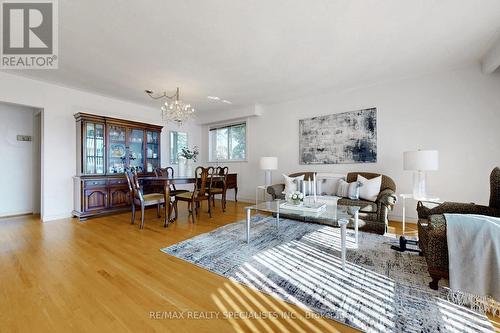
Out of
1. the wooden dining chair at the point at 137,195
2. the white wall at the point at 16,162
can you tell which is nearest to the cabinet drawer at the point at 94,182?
the wooden dining chair at the point at 137,195

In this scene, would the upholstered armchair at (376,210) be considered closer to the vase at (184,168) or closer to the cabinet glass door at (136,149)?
the vase at (184,168)

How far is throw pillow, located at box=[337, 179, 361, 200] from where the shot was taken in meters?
3.41

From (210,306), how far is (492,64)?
4.40m

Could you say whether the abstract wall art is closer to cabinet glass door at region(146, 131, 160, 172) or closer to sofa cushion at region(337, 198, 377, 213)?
sofa cushion at region(337, 198, 377, 213)

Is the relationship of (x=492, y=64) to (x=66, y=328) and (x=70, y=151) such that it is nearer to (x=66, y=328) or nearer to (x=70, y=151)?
(x=66, y=328)

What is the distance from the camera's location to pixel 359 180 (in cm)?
359

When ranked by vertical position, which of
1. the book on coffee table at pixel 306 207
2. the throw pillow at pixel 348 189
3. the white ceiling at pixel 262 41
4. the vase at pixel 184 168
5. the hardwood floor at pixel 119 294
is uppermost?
the white ceiling at pixel 262 41

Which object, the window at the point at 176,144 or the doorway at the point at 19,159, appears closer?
the doorway at the point at 19,159

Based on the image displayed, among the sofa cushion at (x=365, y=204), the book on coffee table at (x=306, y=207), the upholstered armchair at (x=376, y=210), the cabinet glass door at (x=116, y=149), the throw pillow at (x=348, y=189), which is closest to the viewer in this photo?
the book on coffee table at (x=306, y=207)

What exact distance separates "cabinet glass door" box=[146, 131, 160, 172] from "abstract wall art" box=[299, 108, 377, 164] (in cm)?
353

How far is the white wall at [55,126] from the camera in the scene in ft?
11.6

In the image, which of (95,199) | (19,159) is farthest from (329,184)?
(19,159)

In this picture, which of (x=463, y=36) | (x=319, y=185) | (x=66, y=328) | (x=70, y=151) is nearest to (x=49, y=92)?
(x=70, y=151)

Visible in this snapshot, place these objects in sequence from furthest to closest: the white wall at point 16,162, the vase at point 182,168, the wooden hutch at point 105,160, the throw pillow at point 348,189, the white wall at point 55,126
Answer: the vase at point 182,168, the white wall at point 16,162, the wooden hutch at point 105,160, the white wall at point 55,126, the throw pillow at point 348,189
